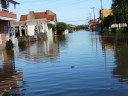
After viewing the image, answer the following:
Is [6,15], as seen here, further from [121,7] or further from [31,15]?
[31,15]

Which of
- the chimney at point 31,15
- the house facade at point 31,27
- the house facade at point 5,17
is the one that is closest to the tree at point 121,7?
the house facade at point 31,27

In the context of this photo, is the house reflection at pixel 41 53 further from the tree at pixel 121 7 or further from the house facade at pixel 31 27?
the tree at pixel 121 7

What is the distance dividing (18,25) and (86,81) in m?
67.7

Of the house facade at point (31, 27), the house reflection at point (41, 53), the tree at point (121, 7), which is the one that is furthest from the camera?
the house facade at point (31, 27)

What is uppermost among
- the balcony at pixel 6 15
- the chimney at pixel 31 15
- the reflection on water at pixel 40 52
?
the chimney at pixel 31 15

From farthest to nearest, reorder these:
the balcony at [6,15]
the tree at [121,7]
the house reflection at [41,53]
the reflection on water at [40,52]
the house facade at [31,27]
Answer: the house facade at [31,27] < the tree at [121,7] < the balcony at [6,15] < the reflection on water at [40,52] < the house reflection at [41,53]

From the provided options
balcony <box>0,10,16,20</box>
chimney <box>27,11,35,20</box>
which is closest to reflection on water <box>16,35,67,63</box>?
balcony <box>0,10,16,20</box>

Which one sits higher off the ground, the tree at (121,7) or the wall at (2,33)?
the tree at (121,7)

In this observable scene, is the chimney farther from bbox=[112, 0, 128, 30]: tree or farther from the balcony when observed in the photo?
the balcony

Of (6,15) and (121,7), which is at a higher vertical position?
(121,7)

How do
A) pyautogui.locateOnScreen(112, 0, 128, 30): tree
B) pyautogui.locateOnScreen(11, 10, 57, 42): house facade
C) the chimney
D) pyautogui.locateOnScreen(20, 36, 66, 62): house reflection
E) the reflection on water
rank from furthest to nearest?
the chimney < pyautogui.locateOnScreen(11, 10, 57, 42): house facade < pyautogui.locateOnScreen(112, 0, 128, 30): tree < the reflection on water < pyautogui.locateOnScreen(20, 36, 66, 62): house reflection

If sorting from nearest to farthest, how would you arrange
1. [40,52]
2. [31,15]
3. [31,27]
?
[40,52], [31,27], [31,15]

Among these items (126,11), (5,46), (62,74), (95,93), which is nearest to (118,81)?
(95,93)

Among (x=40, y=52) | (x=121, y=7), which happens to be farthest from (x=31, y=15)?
(x=40, y=52)
